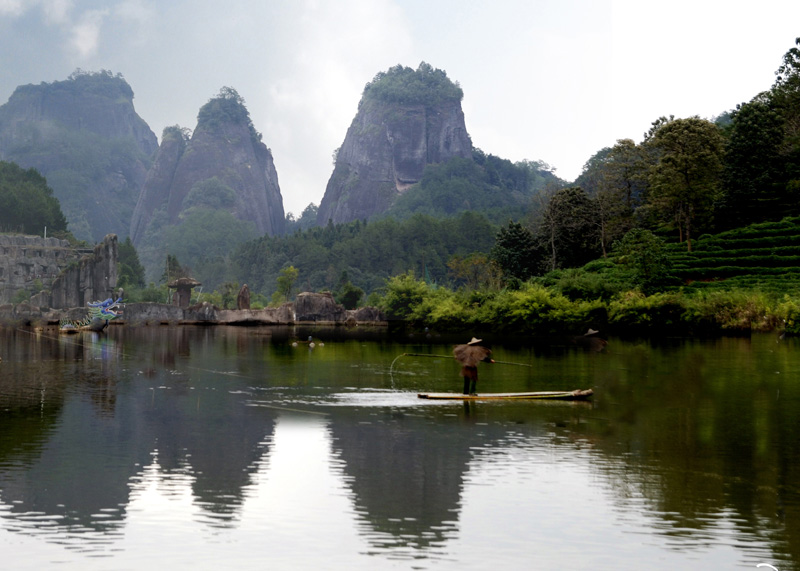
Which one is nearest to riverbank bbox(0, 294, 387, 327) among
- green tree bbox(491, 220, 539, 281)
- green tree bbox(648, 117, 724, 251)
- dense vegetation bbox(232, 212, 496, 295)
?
green tree bbox(491, 220, 539, 281)

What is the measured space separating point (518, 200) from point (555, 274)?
430 ft

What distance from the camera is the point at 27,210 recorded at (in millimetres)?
136250

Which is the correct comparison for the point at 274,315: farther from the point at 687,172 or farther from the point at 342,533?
the point at 342,533

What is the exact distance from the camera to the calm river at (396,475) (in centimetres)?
1065

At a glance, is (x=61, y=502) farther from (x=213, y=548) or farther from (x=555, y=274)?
(x=555, y=274)

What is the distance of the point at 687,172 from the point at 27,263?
85604mm

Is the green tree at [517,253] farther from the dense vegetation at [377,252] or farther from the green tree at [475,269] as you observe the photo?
the dense vegetation at [377,252]

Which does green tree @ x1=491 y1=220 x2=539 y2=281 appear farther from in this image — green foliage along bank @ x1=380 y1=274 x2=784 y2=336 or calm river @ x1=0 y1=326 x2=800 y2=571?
calm river @ x1=0 y1=326 x2=800 y2=571

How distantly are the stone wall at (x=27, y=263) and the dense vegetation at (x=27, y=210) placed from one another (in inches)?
558

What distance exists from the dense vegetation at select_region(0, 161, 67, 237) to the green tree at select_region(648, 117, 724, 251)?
95.0m

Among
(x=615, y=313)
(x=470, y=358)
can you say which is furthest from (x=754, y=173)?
(x=470, y=358)

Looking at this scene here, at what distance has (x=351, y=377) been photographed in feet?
105

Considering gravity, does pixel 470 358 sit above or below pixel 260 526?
above

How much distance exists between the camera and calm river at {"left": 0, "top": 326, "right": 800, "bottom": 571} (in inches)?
419
